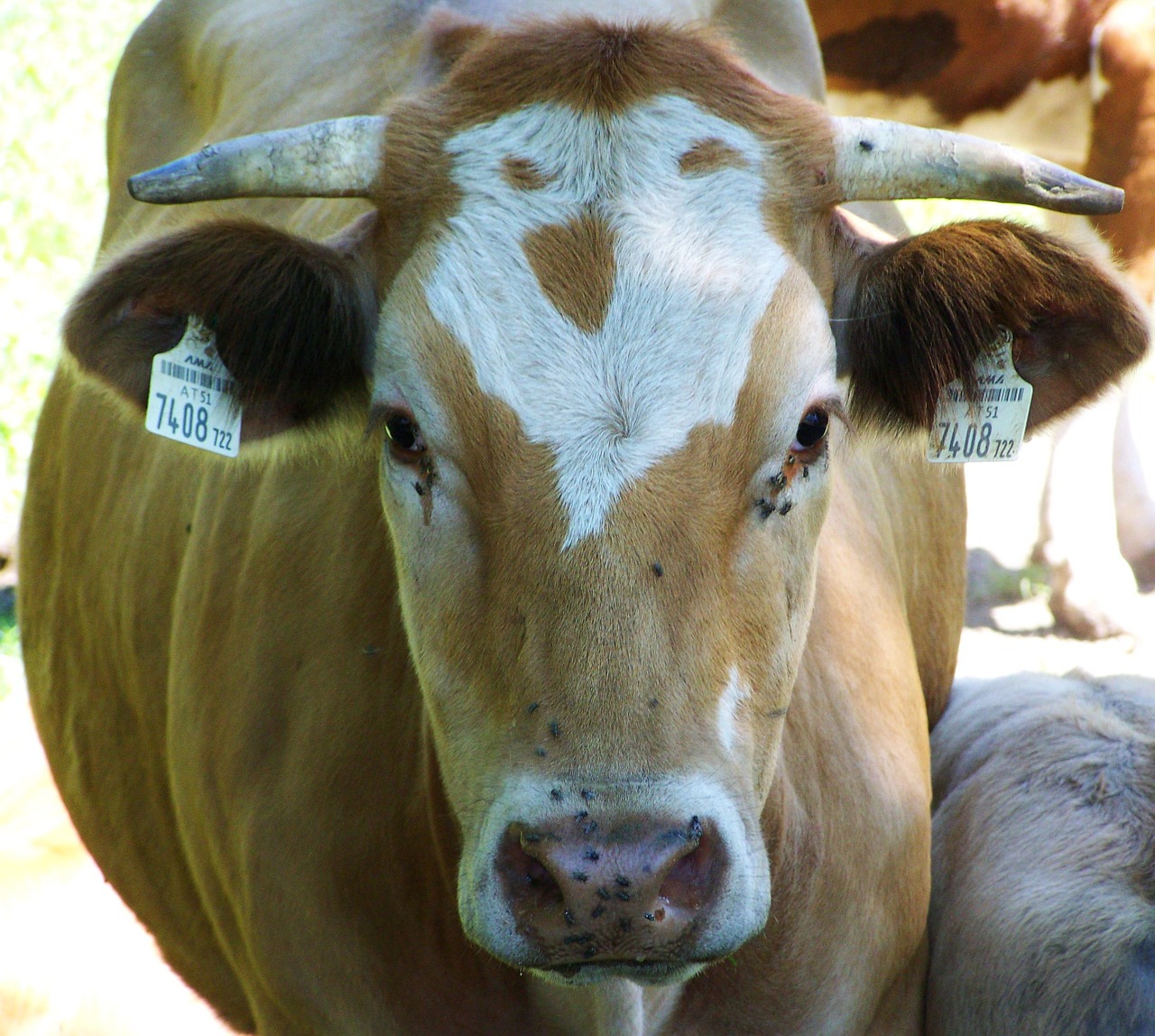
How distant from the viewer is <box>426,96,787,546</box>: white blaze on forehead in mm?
2094

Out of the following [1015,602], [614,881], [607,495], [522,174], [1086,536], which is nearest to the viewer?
[614,881]

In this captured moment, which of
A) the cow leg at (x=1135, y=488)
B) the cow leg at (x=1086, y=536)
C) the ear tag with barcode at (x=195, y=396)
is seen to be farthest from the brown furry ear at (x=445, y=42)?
the cow leg at (x=1135, y=488)

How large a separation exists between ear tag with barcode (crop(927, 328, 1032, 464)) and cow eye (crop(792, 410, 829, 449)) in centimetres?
39

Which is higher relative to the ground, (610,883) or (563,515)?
(563,515)

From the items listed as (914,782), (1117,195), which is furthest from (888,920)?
(1117,195)

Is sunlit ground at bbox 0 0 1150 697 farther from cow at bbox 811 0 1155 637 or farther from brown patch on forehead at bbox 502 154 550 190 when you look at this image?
brown patch on forehead at bbox 502 154 550 190

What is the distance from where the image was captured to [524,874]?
2.00 meters

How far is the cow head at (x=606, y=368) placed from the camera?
6.59 feet

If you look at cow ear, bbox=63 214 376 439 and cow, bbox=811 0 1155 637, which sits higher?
cow ear, bbox=63 214 376 439

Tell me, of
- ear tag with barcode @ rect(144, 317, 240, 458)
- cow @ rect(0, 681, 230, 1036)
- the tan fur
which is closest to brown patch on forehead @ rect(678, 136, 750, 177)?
the tan fur

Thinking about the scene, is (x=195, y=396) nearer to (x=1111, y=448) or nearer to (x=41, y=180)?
(x=1111, y=448)

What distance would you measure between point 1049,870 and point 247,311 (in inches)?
74.3

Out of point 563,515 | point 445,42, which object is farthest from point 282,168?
point 445,42

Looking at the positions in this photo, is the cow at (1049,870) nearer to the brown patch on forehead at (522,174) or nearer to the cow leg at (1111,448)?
the brown patch on forehead at (522,174)
